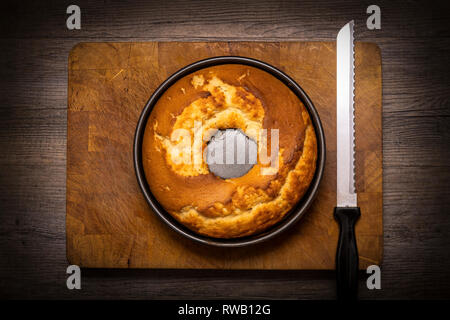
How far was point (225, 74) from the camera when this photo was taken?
2.86ft

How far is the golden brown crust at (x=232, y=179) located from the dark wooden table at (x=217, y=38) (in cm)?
24

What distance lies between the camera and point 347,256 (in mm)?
916

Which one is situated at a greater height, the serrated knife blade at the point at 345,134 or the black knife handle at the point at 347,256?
the serrated knife blade at the point at 345,134

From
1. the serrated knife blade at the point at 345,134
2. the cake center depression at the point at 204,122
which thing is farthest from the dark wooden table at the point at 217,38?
the cake center depression at the point at 204,122

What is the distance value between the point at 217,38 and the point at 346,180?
2.08ft

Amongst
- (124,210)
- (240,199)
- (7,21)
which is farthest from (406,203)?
(7,21)

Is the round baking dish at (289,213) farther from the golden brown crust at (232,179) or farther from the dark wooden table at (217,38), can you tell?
the dark wooden table at (217,38)

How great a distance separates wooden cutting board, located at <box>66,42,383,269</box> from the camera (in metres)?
0.97

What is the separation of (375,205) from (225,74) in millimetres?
644

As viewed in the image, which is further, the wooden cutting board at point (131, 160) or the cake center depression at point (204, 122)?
the wooden cutting board at point (131, 160)

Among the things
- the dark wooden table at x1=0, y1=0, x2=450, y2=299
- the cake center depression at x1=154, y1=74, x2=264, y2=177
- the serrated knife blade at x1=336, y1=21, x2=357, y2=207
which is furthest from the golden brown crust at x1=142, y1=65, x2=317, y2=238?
the dark wooden table at x1=0, y1=0, x2=450, y2=299

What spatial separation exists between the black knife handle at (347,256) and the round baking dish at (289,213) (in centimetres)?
15

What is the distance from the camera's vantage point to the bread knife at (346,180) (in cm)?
92
